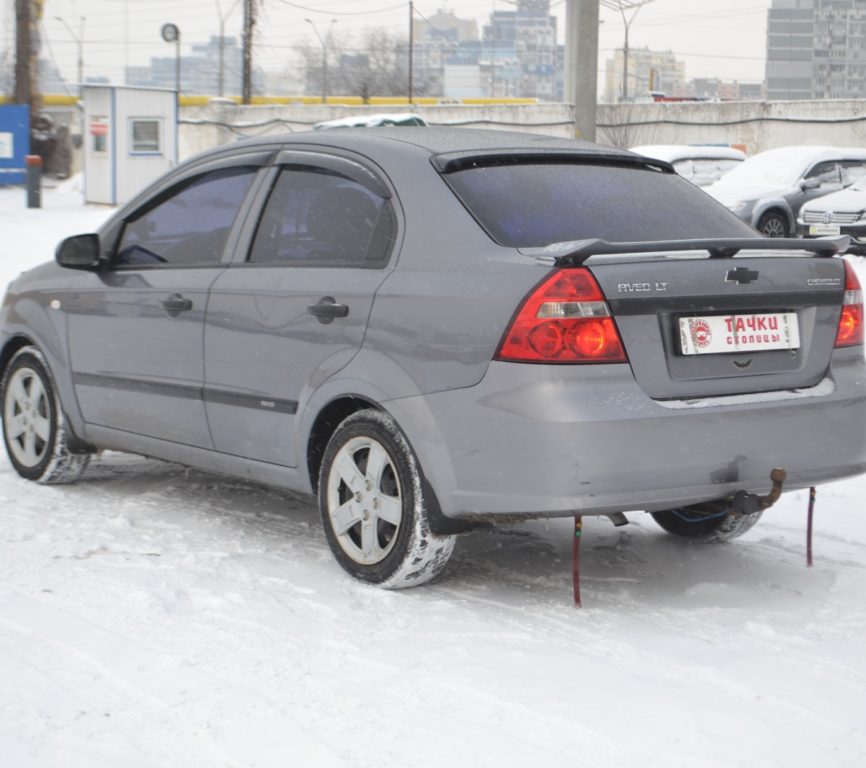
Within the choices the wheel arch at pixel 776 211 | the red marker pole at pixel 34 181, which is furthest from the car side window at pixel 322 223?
the red marker pole at pixel 34 181

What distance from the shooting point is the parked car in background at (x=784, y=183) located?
2039cm

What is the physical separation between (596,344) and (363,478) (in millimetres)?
1007

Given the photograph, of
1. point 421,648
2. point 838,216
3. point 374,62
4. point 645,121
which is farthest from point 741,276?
point 374,62

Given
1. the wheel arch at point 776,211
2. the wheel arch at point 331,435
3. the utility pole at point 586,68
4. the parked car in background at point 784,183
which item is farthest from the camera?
the parked car in background at point 784,183

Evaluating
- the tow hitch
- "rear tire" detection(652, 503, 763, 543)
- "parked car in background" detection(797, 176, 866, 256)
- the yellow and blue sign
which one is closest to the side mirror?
"rear tire" detection(652, 503, 763, 543)

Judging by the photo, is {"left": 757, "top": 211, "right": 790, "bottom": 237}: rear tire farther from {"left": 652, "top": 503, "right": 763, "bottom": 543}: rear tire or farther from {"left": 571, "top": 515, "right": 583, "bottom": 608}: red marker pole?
{"left": 571, "top": 515, "right": 583, "bottom": 608}: red marker pole

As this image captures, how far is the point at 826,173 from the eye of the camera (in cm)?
2112

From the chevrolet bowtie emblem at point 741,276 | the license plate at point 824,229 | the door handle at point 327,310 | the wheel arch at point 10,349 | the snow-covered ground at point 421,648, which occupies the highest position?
the chevrolet bowtie emblem at point 741,276

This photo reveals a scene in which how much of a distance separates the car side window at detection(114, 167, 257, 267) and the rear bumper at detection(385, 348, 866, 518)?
4.41 feet

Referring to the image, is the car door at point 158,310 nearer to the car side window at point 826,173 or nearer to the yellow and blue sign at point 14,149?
the car side window at point 826,173

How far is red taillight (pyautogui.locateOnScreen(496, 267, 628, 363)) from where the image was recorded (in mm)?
3977

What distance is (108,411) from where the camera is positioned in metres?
5.79

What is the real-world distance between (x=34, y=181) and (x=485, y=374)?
21849 mm

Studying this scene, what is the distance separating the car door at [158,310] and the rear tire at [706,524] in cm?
186
